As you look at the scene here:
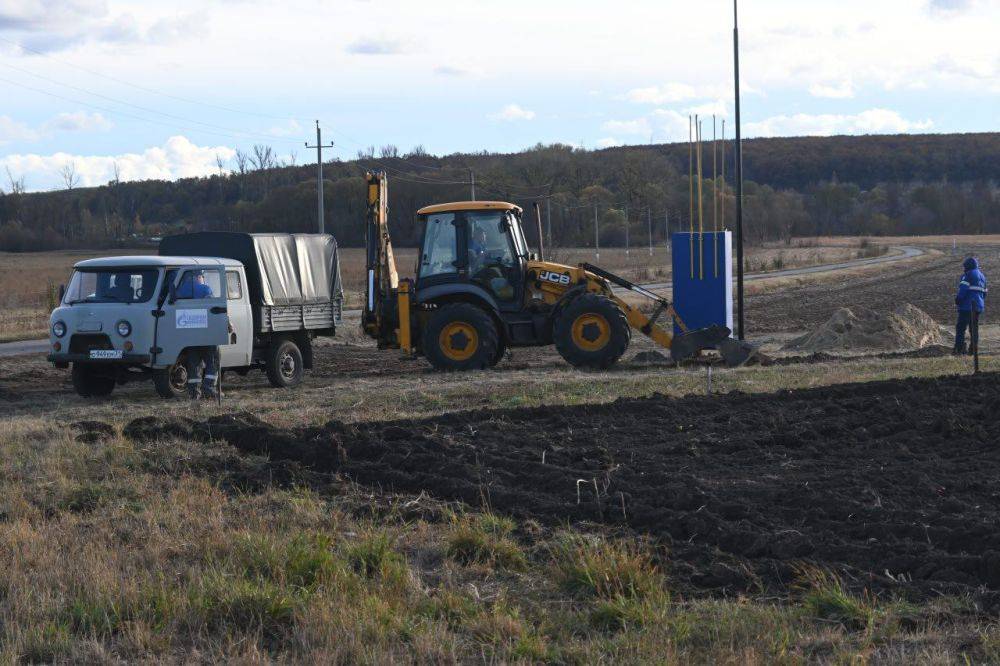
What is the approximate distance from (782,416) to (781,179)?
17984cm

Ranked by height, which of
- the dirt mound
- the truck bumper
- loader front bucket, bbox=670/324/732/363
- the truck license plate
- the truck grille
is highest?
the truck grille

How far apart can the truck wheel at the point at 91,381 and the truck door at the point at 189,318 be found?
118 centimetres

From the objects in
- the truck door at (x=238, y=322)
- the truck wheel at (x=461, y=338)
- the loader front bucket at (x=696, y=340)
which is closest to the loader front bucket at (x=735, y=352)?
the loader front bucket at (x=696, y=340)

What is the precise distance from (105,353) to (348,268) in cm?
4845

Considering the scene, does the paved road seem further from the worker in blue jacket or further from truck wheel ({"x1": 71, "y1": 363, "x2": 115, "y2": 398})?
the worker in blue jacket

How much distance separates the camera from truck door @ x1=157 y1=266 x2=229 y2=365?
15.7m

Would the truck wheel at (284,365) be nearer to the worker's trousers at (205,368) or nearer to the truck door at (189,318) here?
the worker's trousers at (205,368)

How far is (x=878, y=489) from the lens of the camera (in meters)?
9.06

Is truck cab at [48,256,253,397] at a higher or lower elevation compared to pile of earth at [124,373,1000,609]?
higher

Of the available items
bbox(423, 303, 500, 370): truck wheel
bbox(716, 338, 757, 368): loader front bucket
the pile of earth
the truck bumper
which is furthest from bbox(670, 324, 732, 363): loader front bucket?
the truck bumper

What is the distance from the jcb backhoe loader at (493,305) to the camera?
1875cm

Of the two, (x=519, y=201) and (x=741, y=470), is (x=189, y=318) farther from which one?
(x=519, y=201)

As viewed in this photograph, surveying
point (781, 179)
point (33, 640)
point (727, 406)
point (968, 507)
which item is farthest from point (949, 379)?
point (781, 179)

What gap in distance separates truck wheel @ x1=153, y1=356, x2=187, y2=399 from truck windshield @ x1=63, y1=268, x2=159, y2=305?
3.23ft
